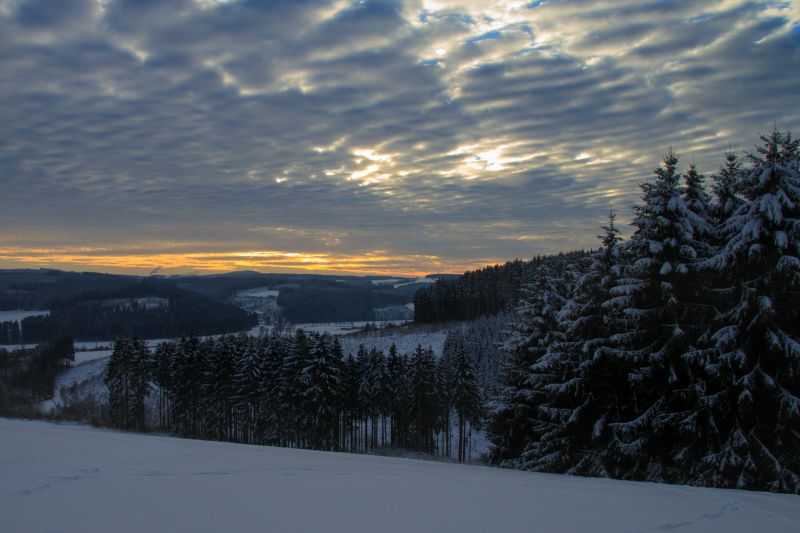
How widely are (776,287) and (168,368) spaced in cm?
4959

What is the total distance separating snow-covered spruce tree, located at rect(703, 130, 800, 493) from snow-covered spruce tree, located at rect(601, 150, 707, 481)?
3.63 ft

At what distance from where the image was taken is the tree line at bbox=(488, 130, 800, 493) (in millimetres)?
12297

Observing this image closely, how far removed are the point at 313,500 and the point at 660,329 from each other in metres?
12.3

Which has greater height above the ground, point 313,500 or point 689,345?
point 689,345

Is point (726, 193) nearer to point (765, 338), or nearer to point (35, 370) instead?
point (765, 338)

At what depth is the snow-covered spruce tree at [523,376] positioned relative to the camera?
1944 centimetres

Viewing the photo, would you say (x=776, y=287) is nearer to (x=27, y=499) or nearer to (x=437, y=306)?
(x=27, y=499)

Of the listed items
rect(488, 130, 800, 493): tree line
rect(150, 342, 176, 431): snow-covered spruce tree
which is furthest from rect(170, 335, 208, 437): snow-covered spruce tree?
rect(488, 130, 800, 493): tree line

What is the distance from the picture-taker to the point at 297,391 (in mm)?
38750

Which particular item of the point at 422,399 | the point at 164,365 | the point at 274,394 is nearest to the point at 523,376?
the point at 422,399

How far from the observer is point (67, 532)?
4359 mm

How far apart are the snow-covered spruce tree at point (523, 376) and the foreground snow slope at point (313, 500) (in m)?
11.3

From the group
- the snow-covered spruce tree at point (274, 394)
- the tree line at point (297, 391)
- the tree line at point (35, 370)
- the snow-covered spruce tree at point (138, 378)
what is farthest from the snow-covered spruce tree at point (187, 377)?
the tree line at point (35, 370)

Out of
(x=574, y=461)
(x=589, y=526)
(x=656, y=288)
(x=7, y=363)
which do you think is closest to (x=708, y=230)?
(x=656, y=288)
